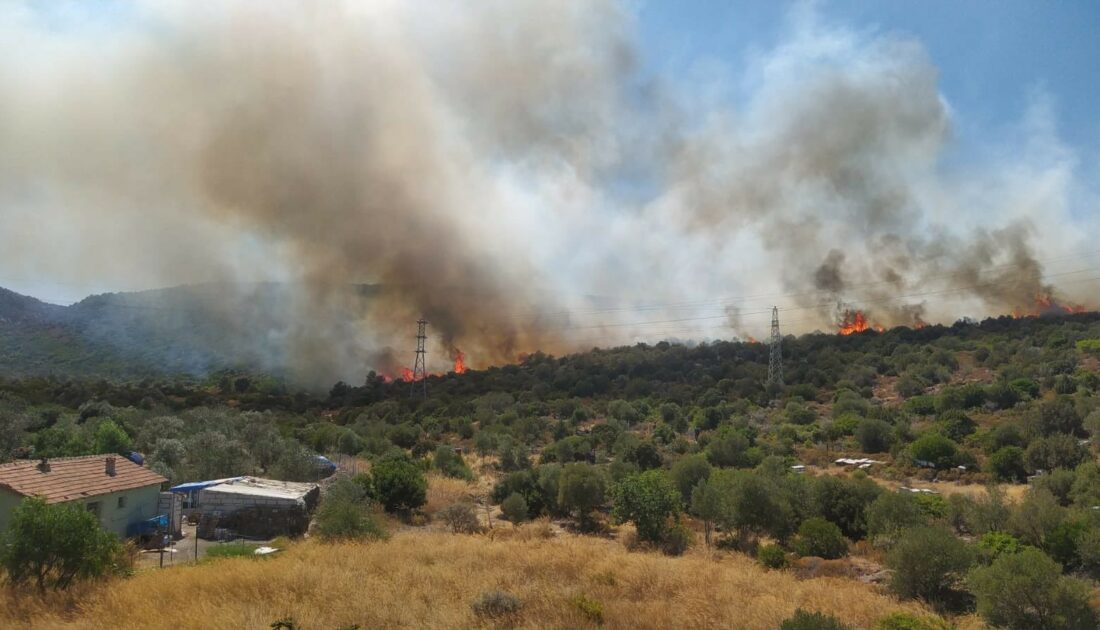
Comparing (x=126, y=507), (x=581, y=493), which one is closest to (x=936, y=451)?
(x=581, y=493)

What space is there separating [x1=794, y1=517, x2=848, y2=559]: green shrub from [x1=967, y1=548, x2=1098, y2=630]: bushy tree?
728 cm

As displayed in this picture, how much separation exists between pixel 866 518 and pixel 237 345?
112 m

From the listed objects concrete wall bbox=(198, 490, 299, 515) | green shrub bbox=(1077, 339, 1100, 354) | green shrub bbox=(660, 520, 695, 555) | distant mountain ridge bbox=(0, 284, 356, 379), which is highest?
distant mountain ridge bbox=(0, 284, 356, 379)

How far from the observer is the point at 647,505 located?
74.7ft

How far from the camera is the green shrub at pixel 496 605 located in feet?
38.2

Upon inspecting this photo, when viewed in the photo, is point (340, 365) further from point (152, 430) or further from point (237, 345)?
point (152, 430)

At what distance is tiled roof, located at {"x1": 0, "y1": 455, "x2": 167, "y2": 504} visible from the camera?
18.4 m

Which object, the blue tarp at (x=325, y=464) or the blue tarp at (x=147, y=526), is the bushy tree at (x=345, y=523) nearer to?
the blue tarp at (x=147, y=526)

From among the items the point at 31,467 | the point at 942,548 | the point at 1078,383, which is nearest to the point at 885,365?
the point at 1078,383

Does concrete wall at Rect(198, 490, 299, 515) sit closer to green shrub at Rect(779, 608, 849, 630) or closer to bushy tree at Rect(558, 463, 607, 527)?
bushy tree at Rect(558, 463, 607, 527)

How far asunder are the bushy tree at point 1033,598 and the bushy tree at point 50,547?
1796 centimetres

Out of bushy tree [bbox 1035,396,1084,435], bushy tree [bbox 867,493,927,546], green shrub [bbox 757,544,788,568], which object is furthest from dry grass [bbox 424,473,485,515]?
bushy tree [bbox 1035,396,1084,435]

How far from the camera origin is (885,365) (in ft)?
227

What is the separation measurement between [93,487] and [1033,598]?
82.2 feet
